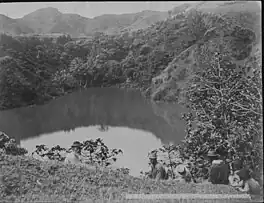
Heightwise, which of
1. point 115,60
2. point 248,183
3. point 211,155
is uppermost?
point 115,60

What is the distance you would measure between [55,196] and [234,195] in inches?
38.5

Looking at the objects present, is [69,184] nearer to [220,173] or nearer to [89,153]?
[89,153]

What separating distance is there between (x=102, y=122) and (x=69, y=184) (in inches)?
15.5

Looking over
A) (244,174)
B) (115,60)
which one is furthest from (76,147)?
(244,174)

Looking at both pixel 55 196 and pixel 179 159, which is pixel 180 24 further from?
pixel 55 196

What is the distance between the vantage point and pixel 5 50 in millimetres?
2398

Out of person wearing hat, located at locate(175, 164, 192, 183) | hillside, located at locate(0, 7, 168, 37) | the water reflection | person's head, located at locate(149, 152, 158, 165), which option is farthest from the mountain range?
person wearing hat, located at locate(175, 164, 192, 183)

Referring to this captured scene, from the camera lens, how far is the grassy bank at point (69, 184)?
7.42ft

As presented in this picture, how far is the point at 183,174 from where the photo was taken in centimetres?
241

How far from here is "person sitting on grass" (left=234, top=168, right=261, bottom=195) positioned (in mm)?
2252

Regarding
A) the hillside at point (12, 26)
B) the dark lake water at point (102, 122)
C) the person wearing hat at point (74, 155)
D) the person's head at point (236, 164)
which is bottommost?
the person's head at point (236, 164)

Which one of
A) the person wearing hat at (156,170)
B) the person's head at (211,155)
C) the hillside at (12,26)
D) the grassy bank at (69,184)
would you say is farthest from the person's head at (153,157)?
the hillside at (12,26)

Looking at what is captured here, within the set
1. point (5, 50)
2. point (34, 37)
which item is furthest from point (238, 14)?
point (5, 50)

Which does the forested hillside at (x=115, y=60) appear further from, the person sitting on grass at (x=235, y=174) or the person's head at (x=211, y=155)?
the person sitting on grass at (x=235, y=174)
